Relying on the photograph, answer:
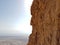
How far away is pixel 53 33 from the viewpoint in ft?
8.93

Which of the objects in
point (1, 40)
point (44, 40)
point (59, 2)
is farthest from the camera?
point (1, 40)

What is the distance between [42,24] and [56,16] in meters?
0.61

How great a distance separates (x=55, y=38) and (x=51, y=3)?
0.66 meters

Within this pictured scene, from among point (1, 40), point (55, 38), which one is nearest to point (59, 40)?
point (55, 38)

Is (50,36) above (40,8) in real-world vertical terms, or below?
below

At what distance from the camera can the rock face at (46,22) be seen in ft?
8.71

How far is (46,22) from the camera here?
9.89 ft

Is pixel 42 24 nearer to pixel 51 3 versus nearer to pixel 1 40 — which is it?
pixel 51 3

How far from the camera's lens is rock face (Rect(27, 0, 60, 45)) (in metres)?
2.66

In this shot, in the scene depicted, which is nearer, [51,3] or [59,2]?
[59,2]

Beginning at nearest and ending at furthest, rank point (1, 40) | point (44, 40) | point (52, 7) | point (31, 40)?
point (52, 7) < point (44, 40) < point (31, 40) < point (1, 40)

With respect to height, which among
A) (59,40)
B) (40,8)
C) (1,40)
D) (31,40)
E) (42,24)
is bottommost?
(1,40)

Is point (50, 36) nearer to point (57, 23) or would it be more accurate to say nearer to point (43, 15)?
point (57, 23)

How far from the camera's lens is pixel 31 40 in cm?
390
